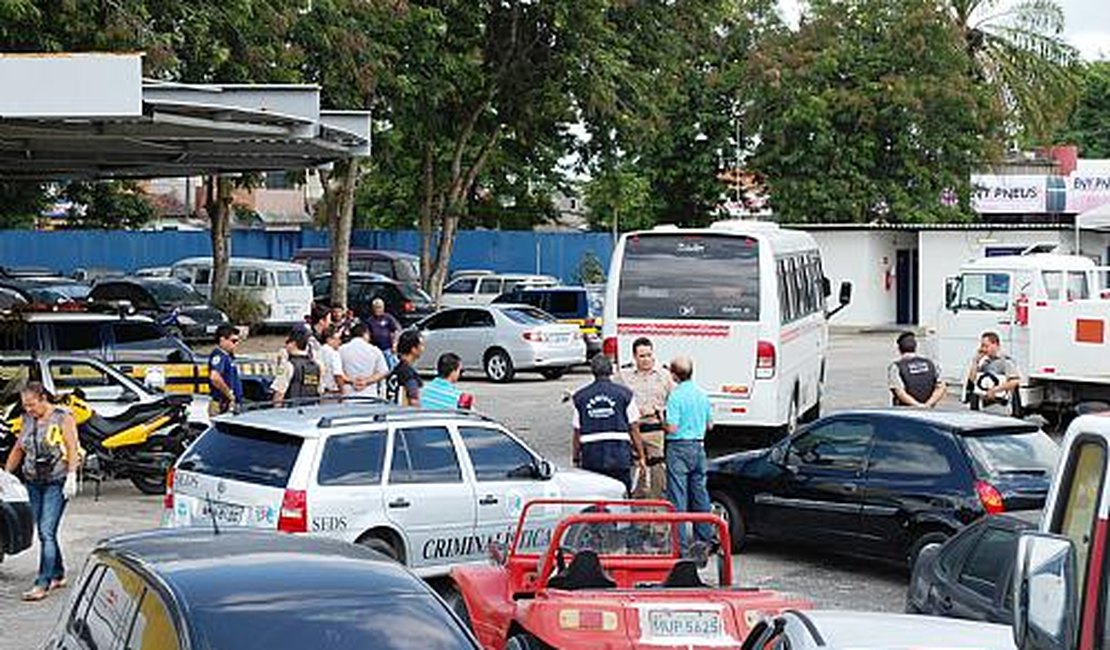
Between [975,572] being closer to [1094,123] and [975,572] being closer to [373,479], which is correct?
[373,479]

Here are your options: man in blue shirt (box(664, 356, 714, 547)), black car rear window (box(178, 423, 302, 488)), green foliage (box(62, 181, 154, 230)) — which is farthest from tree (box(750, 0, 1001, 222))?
black car rear window (box(178, 423, 302, 488))

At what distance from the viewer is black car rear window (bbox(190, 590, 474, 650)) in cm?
665

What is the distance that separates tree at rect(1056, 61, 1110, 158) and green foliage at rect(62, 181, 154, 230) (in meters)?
42.5

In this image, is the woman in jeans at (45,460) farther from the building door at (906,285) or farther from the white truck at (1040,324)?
the building door at (906,285)

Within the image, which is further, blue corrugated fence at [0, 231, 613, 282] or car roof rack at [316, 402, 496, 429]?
blue corrugated fence at [0, 231, 613, 282]

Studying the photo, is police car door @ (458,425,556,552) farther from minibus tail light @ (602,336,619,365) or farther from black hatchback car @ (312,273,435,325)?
black hatchback car @ (312,273,435,325)

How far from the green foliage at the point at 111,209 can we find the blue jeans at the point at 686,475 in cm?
5091

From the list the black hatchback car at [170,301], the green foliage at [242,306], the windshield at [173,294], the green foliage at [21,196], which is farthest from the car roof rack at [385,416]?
the green foliage at [242,306]

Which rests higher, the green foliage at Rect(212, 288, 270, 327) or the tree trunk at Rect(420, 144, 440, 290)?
the tree trunk at Rect(420, 144, 440, 290)

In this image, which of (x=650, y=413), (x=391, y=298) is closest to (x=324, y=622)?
(x=650, y=413)

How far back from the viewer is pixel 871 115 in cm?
5316

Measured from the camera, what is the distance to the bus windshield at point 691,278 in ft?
68.9

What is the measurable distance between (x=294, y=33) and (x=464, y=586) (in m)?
24.0

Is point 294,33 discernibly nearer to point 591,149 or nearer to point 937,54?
point 591,149
